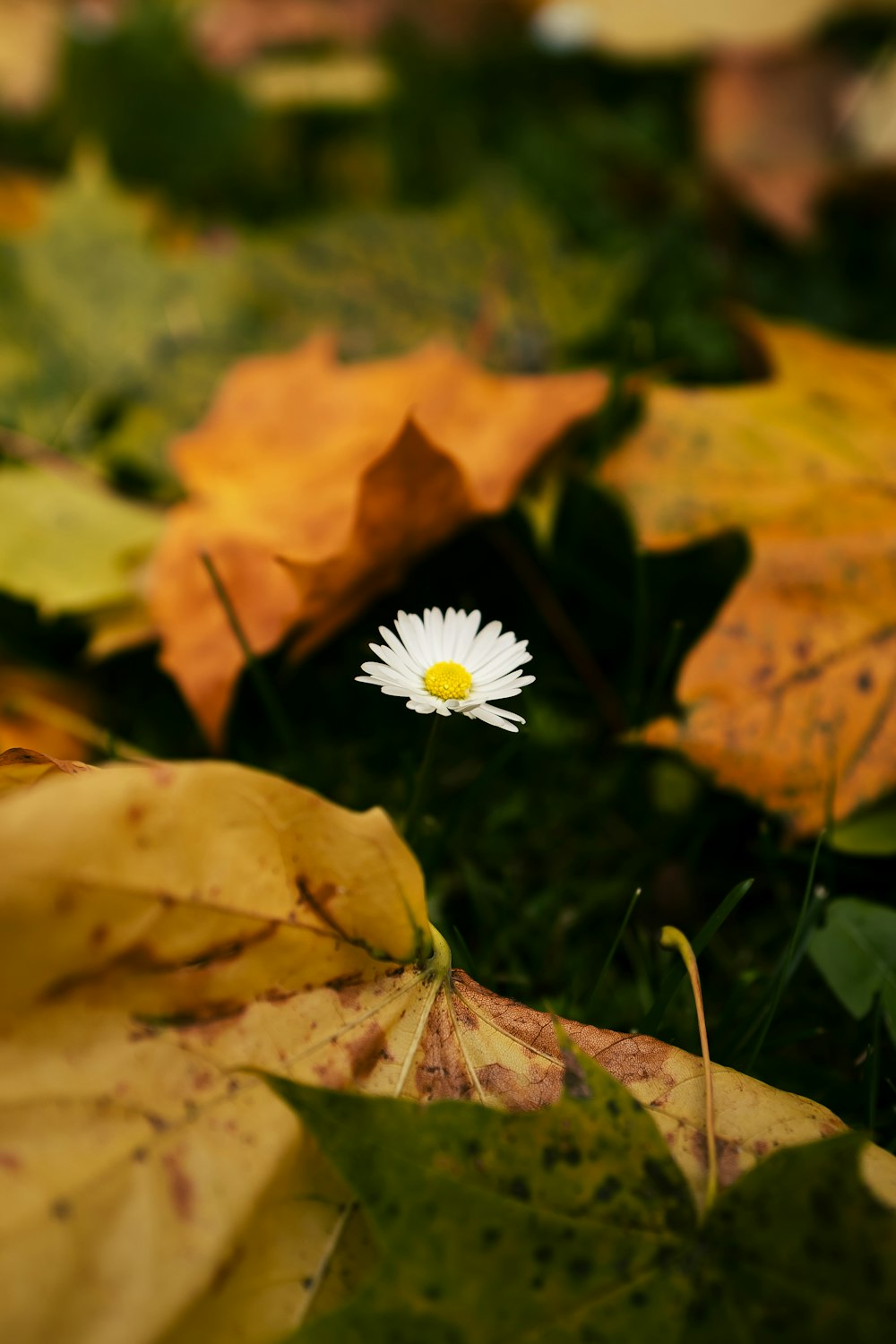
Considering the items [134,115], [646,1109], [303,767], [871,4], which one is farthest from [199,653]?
[871,4]

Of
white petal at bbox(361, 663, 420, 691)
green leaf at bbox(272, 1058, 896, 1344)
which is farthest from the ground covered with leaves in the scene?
white petal at bbox(361, 663, 420, 691)

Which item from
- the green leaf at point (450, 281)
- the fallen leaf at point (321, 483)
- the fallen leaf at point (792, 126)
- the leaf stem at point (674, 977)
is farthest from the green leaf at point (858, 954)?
the fallen leaf at point (792, 126)

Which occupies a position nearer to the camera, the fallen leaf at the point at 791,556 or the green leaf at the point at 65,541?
the fallen leaf at the point at 791,556

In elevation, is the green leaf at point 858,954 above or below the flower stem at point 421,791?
below

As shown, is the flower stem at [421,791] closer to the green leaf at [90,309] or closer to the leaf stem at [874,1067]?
the leaf stem at [874,1067]

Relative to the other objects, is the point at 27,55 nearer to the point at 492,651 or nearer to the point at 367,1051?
the point at 492,651
